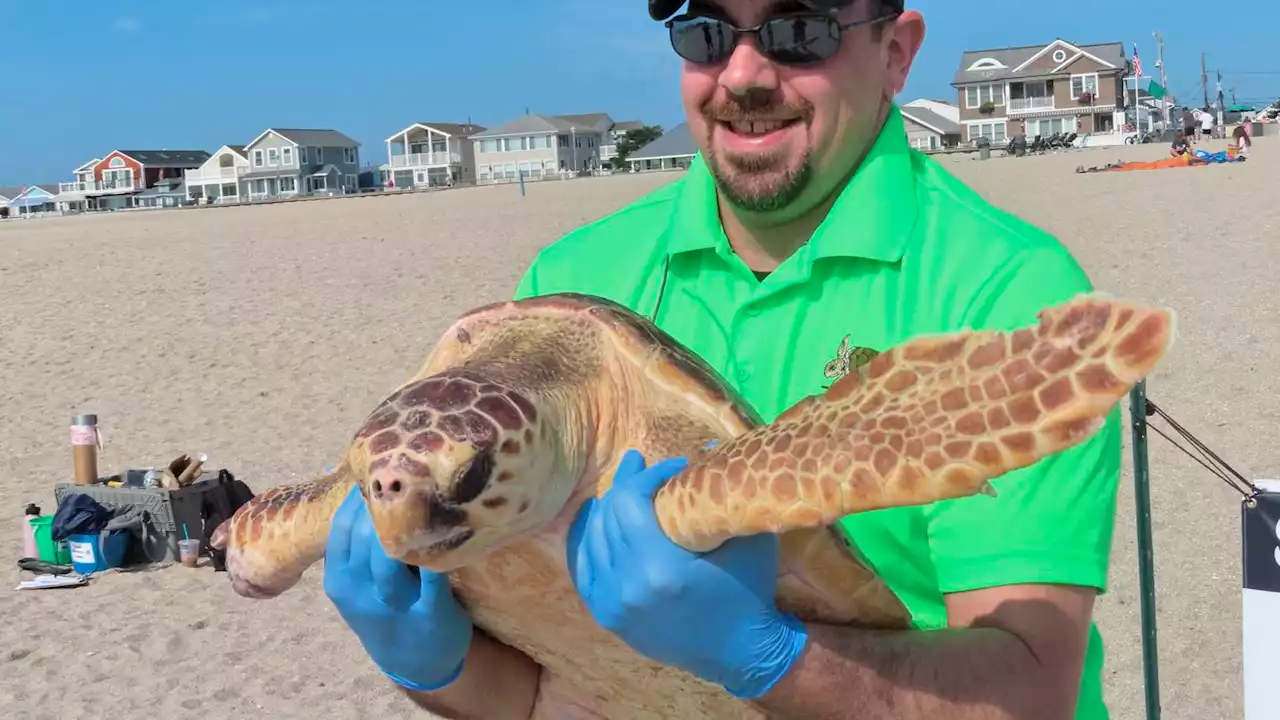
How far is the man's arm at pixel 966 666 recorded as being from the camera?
1.38 meters

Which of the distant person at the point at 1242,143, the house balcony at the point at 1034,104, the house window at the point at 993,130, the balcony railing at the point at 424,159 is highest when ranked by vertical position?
the balcony railing at the point at 424,159

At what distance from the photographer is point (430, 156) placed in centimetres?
7394

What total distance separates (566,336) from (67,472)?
656cm

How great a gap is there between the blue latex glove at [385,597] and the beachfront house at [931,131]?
59.4m

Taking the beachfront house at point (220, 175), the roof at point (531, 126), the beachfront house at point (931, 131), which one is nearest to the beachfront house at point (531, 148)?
the roof at point (531, 126)

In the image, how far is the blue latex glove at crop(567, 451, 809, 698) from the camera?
1.37m

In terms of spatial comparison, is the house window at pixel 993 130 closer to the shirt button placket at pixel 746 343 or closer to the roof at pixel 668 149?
the roof at pixel 668 149

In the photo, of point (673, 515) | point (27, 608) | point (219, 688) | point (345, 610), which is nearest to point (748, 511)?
point (673, 515)

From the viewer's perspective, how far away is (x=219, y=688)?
4.19 meters

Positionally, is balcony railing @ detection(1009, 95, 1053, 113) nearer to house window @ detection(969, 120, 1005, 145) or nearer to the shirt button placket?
house window @ detection(969, 120, 1005, 145)

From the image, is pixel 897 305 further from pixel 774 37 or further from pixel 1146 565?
pixel 1146 565

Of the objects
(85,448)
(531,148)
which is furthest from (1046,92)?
(85,448)

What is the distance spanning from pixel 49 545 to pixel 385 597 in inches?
194

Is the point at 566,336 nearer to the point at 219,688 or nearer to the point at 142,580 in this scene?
the point at 219,688
